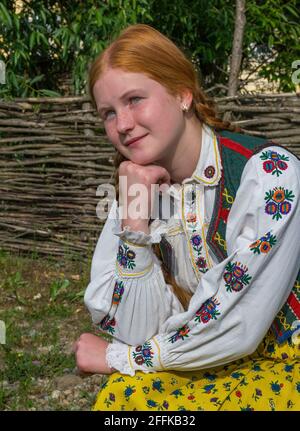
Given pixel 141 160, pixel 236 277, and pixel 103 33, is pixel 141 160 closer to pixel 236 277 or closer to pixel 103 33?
pixel 236 277

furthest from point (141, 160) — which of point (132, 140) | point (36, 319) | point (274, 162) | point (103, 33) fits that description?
point (103, 33)

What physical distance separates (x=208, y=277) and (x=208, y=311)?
10cm

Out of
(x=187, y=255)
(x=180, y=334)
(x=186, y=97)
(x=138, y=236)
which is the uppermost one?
(x=186, y=97)

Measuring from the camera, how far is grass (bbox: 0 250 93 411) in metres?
3.45

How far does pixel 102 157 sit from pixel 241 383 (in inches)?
130

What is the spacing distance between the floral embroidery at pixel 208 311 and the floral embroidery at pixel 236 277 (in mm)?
55

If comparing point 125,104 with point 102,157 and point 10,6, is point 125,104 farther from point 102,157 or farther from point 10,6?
point 10,6

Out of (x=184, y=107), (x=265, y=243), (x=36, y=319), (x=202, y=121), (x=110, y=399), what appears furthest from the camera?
(x=36, y=319)

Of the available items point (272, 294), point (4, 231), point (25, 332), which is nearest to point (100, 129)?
point (4, 231)

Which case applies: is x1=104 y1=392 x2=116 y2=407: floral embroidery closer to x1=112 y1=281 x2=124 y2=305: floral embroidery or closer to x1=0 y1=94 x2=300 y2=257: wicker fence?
x1=112 y1=281 x2=124 y2=305: floral embroidery

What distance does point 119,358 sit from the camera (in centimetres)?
204

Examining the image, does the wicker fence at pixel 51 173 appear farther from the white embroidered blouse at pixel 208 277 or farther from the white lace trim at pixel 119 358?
the white lace trim at pixel 119 358

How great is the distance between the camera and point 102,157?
5062 mm

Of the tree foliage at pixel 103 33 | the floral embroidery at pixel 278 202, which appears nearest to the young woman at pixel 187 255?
the floral embroidery at pixel 278 202
